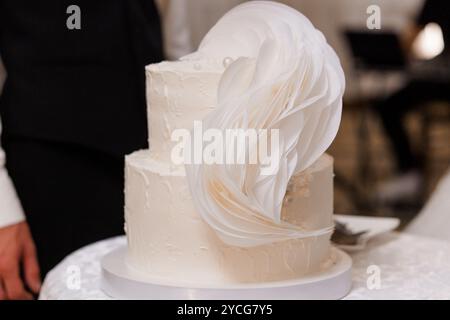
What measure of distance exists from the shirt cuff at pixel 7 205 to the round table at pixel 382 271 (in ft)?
0.44

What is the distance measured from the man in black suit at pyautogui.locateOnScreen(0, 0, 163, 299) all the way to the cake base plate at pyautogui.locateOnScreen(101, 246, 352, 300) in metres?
0.45

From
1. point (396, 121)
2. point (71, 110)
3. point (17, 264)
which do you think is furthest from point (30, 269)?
point (396, 121)

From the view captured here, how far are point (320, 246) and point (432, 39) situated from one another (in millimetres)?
4416

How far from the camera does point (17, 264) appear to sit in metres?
1.54

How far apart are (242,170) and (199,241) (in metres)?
0.18

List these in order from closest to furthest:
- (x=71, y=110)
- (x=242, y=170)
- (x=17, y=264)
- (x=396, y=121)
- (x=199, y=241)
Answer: (x=242, y=170) → (x=199, y=241) → (x=17, y=264) → (x=71, y=110) → (x=396, y=121)

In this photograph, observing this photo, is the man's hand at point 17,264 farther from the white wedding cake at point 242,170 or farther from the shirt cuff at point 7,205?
the white wedding cake at point 242,170

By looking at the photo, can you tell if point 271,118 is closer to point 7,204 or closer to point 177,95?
point 177,95

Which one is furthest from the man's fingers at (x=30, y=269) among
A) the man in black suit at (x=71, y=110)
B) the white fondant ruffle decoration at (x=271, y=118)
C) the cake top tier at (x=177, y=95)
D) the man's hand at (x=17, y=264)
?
the white fondant ruffle decoration at (x=271, y=118)

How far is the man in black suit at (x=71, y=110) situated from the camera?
177 cm

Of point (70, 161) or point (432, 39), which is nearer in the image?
point (70, 161)

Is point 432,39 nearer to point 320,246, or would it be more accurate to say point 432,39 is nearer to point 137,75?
point 137,75

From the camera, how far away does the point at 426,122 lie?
5418mm

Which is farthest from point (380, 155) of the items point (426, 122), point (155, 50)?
point (155, 50)
